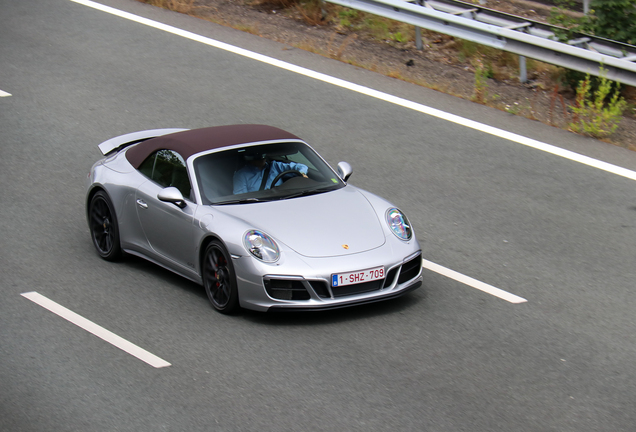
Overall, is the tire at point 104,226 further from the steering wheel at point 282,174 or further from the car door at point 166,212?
the steering wheel at point 282,174

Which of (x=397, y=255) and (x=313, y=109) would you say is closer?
(x=397, y=255)

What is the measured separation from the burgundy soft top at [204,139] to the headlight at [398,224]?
4.37 ft

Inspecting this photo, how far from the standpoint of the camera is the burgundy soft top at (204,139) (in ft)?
28.2

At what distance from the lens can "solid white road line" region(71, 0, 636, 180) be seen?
37.3 feet

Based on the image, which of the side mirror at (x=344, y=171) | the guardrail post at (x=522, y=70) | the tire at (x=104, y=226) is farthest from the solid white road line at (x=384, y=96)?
the tire at (x=104, y=226)

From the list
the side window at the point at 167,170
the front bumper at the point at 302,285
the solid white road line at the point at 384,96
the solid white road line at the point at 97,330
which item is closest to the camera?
the solid white road line at the point at 97,330

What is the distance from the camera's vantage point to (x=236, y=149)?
27.9 ft

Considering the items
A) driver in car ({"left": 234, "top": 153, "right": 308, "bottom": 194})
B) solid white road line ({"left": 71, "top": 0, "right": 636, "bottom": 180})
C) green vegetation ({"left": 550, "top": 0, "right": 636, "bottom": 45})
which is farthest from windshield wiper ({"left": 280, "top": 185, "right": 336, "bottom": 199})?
green vegetation ({"left": 550, "top": 0, "right": 636, "bottom": 45})

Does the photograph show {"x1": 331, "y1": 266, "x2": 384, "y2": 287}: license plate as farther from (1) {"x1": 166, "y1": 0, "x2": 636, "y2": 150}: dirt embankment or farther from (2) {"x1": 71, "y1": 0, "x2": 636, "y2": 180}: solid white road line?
(1) {"x1": 166, "y1": 0, "x2": 636, "y2": 150}: dirt embankment

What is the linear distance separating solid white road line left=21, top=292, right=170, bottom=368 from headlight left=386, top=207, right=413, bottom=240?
2310mm

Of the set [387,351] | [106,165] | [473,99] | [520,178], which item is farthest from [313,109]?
[387,351]

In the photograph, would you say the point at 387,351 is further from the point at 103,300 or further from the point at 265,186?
the point at 103,300

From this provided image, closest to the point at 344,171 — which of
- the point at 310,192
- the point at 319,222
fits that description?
the point at 310,192

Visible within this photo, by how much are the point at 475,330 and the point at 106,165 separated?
164 inches
